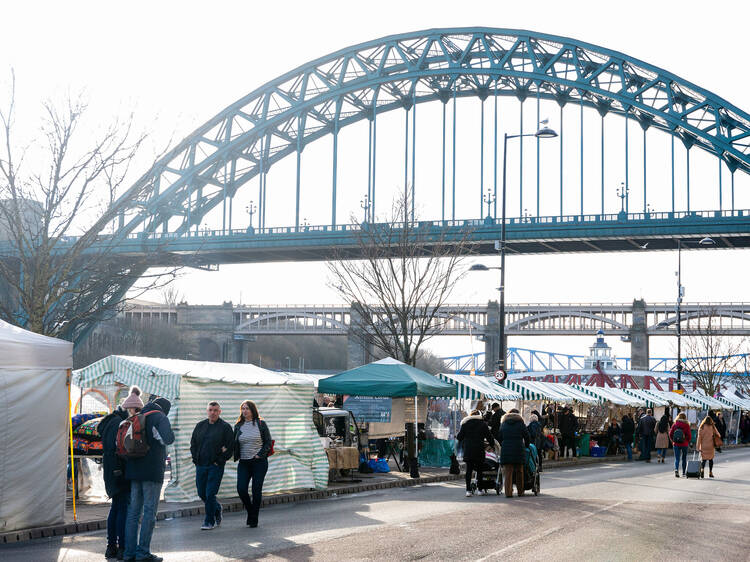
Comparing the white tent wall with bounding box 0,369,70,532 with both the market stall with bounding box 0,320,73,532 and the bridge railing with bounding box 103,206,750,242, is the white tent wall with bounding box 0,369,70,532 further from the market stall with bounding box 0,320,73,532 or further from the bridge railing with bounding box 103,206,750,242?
the bridge railing with bounding box 103,206,750,242

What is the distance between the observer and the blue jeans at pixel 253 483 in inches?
549

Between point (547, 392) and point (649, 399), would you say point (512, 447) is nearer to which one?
point (547, 392)

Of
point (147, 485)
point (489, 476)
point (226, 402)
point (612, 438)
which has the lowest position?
point (612, 438)

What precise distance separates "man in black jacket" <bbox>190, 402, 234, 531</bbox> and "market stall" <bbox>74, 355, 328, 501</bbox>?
10.4ft

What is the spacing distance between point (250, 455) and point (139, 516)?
3.09m

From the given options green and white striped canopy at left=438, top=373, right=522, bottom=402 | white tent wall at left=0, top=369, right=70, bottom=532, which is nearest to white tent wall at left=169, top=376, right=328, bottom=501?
white tent wall at left=0, top=369, right=70, bottom=532

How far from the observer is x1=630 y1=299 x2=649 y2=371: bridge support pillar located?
11419 centimetres

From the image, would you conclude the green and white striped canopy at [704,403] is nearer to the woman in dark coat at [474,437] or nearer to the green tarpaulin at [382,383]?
the green tarpaulin at [382,383]

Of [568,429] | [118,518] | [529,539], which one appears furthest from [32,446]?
[568,429]

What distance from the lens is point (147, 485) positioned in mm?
11156

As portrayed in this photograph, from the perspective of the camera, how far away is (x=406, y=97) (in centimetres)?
7538

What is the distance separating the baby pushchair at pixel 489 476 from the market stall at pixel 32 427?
8.07 meters

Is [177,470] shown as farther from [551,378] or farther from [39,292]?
[551,378]

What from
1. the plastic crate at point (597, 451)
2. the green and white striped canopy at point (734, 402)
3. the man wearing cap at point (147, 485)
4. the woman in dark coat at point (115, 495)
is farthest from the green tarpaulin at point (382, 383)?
the green and white striped canopy at point (734, 402)
